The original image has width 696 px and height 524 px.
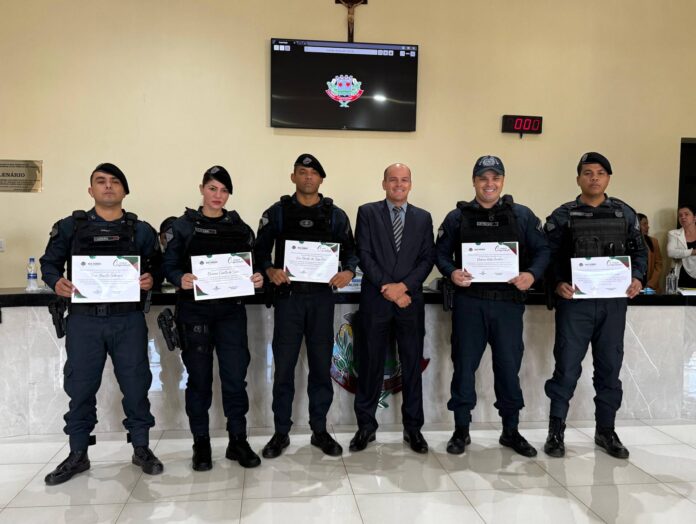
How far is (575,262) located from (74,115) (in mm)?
4088

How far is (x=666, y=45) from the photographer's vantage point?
Answer: 16.5 feet

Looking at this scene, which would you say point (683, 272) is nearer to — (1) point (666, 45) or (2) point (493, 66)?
(1) point (666, 45)

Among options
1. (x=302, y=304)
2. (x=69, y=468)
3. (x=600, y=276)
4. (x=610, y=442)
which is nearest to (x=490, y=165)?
(x=600, y=276)

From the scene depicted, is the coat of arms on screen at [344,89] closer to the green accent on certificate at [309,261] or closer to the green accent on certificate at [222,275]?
the green accent on certificate at [309,261]

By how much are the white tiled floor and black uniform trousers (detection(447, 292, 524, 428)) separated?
0.28m

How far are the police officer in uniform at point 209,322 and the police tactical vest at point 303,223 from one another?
20cm

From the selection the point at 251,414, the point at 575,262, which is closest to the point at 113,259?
the point at 251,414

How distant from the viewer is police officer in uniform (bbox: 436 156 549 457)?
308 cm

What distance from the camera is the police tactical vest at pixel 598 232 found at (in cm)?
310

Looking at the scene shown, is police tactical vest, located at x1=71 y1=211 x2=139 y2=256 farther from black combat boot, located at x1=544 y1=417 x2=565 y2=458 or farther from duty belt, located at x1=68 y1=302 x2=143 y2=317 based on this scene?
black combat boot, located at x1=544 y1=417 x2=565 y2=458

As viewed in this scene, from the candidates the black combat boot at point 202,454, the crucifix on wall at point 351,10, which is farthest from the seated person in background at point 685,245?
the black combat boot at point 202,454

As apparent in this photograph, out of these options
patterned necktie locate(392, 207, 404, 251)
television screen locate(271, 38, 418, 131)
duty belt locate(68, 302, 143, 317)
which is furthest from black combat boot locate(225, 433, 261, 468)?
television screen locate(271, 38, 418, 131)

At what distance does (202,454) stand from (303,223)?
1.38m

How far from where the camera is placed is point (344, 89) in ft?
15.2
